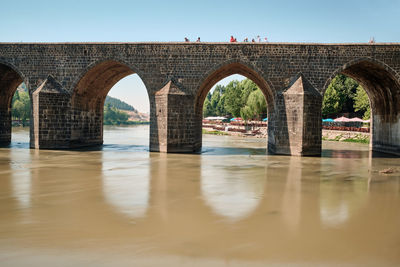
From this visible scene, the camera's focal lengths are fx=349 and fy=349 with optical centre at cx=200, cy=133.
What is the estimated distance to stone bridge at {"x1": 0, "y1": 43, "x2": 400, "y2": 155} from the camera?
1900cm

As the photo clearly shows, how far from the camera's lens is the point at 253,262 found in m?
5.10

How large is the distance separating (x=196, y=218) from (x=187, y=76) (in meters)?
13.8

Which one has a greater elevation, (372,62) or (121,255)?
(372,62)

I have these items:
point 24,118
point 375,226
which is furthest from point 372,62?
point 24,118

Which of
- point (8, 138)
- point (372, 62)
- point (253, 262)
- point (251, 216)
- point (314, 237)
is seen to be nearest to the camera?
point (253, 262)

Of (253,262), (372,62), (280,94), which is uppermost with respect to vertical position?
(372,62)

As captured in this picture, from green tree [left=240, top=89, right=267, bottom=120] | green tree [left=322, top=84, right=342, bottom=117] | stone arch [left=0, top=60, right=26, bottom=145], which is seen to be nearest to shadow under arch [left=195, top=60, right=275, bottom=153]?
stone arch [left=0, top=60, right=26, bottom=145]

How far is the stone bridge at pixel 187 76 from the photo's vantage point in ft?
62.3

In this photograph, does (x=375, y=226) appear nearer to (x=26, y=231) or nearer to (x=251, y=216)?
(x=251, y=216)

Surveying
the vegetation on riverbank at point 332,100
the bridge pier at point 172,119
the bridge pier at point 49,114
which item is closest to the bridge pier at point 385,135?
the bridge pier at point 172,119

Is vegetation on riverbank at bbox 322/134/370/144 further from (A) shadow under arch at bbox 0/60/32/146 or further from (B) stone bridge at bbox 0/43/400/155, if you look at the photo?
(A) shadow under arch at bbox 0/60/32/146

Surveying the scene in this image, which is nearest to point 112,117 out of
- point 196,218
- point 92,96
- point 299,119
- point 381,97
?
point 92,96

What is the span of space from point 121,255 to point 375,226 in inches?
191

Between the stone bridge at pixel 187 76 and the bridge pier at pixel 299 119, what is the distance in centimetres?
5
